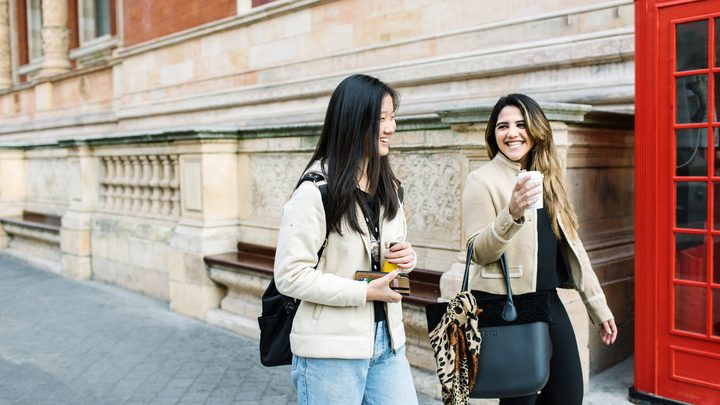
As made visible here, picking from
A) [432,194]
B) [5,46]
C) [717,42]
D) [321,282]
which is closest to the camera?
[321,282]

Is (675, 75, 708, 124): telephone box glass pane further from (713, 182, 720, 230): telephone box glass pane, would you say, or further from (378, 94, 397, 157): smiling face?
(378, 94, 397, 157): smiling face

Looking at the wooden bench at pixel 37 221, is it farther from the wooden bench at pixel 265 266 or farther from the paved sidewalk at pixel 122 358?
the wooden bench at pixel 265 266

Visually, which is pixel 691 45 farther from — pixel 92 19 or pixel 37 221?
pixel 92 19

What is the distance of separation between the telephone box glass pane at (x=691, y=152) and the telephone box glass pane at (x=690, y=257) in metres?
0.39

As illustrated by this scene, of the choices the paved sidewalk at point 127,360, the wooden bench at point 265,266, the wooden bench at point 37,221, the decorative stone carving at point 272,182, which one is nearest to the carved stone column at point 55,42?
the wooden bench at point 37,221

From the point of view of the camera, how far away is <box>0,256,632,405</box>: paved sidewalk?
4910 millimetres

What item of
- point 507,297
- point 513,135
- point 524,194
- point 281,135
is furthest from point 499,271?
point 281,135

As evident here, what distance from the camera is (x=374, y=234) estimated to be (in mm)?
2592

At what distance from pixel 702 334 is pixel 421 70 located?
4.15m

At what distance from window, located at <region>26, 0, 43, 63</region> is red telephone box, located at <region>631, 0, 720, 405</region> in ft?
64.0

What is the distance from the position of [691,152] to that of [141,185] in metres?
6.52

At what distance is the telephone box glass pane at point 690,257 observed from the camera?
4023 millimetres

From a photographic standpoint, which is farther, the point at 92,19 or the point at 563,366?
the point at 92,19

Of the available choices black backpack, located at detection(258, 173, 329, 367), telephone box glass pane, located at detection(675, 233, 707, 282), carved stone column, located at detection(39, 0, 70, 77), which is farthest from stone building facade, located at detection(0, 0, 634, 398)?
carved stone column, located at detection(39, 0, 70, 77)
